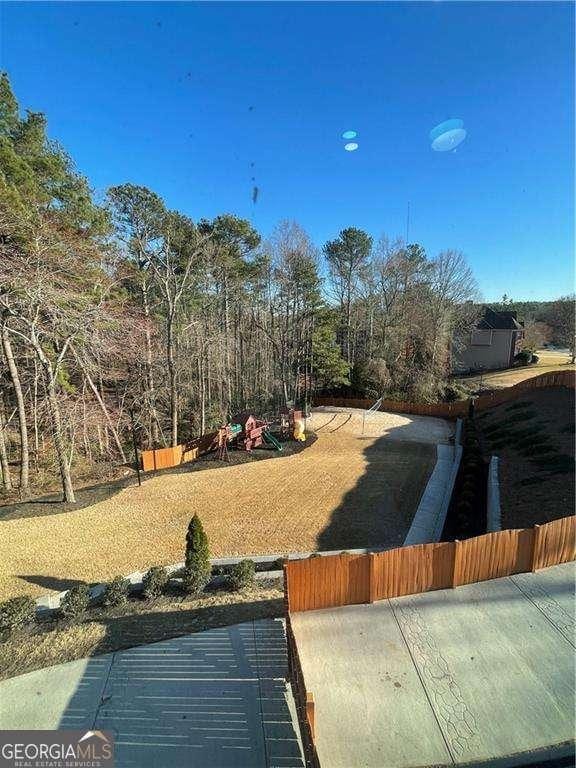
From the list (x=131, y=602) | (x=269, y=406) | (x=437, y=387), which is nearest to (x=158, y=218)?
(x=269, y=406)

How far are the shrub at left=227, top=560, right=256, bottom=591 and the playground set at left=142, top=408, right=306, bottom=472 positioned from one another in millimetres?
9236

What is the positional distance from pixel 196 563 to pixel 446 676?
14.2 ft

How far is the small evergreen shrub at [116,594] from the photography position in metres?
6.49

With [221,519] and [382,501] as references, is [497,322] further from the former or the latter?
[221,519]

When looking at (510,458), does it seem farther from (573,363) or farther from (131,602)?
(573,363)

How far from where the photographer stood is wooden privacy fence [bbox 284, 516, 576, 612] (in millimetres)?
5542

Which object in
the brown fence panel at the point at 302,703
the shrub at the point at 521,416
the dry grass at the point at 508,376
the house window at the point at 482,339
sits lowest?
the brown fence panel at the point at 302,703

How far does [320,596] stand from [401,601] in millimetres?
1297

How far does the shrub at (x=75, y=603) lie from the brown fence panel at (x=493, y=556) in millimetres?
6133

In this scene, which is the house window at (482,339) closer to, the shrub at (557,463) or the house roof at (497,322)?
the house roof at (497,322)

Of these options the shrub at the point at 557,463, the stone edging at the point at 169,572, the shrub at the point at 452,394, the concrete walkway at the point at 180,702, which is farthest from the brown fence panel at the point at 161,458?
the shrub at the point at 452,394

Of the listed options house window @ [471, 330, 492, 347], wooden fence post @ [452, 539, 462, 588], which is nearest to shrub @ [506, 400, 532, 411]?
wooden fence post @ [452, 539, 462, 588]

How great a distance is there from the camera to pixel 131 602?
6.64 meters

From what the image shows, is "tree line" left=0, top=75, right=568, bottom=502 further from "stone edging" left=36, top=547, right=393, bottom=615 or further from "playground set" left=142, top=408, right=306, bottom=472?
"stone edging" left=36, top=547, right=393, bottom=615
